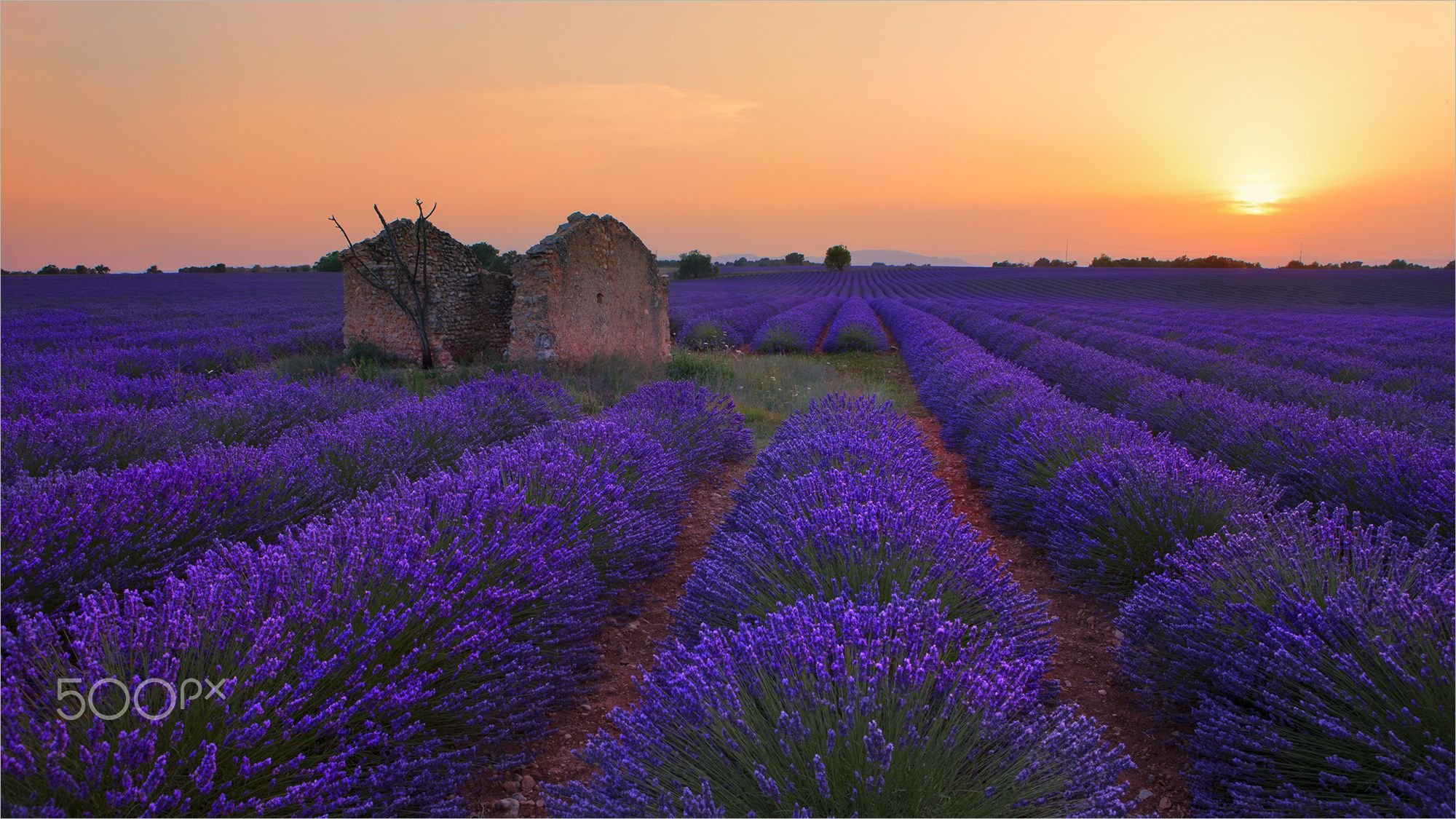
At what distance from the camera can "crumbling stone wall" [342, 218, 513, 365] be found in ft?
33.2

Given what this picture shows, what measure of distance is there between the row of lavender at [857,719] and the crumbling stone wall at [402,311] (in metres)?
9.04

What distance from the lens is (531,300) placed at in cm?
909

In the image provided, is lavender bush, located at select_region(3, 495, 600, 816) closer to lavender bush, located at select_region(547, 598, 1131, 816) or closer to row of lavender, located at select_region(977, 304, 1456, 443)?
lavender bush, located at select_region(547, 598, 1131, 816)

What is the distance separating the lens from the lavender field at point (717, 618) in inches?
59.2

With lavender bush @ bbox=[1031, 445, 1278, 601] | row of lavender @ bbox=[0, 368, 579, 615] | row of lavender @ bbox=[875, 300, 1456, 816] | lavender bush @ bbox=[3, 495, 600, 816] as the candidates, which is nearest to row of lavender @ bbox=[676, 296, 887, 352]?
row of lavender @ bbox=[0, 368, 579, 615]

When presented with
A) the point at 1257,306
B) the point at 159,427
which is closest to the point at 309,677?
the point at 159,427

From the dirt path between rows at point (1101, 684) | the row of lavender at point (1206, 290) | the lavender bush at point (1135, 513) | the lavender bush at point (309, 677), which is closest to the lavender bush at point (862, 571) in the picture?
the dirt path between rows at point (1101, 684)

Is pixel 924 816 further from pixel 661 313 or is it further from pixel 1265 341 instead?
pixel 1265 341

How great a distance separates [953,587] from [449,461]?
3.23m

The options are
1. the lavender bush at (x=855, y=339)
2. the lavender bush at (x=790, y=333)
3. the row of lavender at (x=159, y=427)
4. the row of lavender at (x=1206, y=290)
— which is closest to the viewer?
the row of lavender at (x=159, y=427)

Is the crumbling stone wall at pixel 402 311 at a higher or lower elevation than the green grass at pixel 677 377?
higher

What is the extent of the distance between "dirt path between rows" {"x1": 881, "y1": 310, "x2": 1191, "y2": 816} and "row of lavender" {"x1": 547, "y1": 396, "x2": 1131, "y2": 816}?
15 centimetres

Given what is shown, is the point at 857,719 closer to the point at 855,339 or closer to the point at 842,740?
the point at 842,740

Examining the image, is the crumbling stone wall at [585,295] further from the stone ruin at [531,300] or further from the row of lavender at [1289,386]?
the row of lavender at [1289,386]
